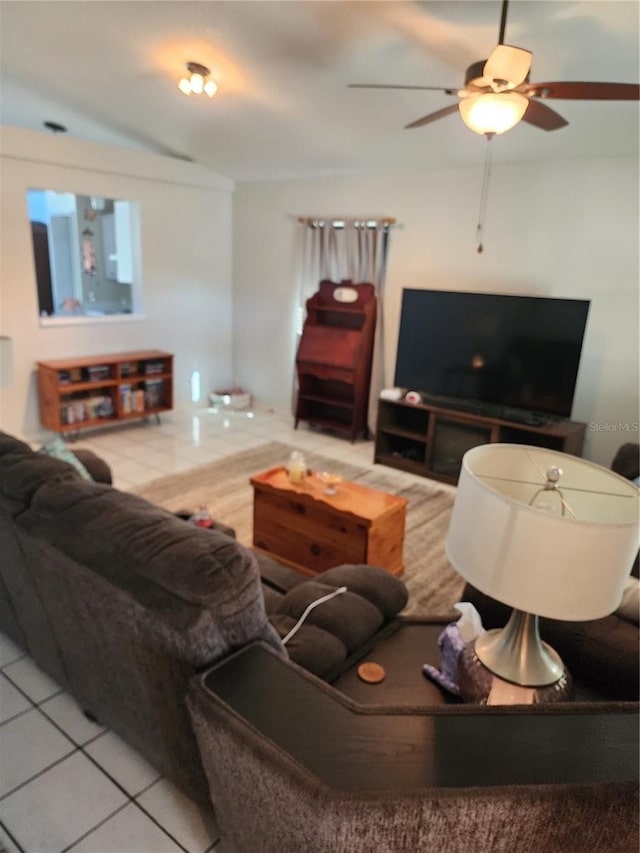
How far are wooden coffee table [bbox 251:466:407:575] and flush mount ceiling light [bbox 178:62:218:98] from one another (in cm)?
219

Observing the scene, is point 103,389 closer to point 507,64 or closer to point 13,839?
point 13,839

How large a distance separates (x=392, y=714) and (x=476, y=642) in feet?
1.25

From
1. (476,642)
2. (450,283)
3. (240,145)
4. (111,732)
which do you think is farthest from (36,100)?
(476,642)

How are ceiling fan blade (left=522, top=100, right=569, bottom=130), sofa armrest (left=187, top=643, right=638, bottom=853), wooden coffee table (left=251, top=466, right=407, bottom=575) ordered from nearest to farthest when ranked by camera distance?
sofa armrest (left=187, top=643, right=638, bottom=853) < ceiling fan blade (left=522, top=100, right=569, bottom=130) < wooden coffee table (left=251, top=466, right=407, bottom=575)

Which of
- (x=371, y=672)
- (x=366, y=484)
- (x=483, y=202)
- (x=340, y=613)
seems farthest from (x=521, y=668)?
(x=483, y=202)

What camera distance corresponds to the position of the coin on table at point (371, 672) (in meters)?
1.51

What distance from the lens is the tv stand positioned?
12.2 ft

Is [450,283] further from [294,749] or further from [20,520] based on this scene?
[294,749]

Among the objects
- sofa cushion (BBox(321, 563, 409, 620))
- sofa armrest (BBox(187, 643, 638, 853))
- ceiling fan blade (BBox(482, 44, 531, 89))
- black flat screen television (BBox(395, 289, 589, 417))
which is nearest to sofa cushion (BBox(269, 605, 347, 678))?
sofa cushion (BBox(321, 563, 409, 620))

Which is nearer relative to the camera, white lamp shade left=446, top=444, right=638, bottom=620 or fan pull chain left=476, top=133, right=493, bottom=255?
white lamp shade left=446, top=444, right=638, bottom=620

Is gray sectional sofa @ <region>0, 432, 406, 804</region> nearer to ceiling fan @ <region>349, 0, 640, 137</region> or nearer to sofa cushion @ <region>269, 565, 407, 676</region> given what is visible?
sofa cushion @ <region>269, 565, 407, 676</region>

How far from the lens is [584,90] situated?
198 cm

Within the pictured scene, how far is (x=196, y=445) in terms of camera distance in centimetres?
471

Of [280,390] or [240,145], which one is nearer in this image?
[240,145]
